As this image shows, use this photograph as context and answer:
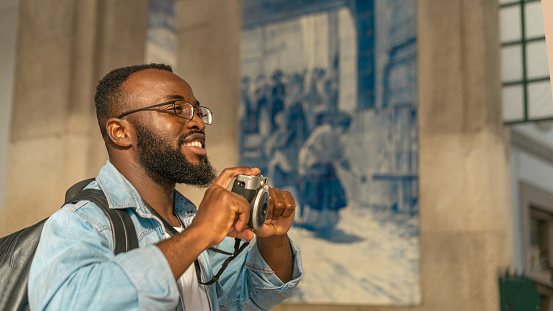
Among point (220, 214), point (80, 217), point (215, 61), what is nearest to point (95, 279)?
point (80, 217)

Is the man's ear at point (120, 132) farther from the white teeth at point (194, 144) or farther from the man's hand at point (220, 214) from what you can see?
the man's hand at point (220, 214)

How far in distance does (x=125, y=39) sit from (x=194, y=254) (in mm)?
5724

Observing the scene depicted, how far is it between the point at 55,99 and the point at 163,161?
4729 mm

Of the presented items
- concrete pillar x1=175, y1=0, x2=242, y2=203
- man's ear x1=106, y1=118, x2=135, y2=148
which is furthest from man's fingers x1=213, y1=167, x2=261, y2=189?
concrete pillar x1=175, y1=0, x2=242, y2=203

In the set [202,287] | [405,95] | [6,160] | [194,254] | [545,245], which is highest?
[405,95]

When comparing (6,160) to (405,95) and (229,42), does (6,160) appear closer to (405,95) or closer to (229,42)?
(229,42)

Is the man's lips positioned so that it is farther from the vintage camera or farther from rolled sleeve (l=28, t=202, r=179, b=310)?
rolled sleeve (l=28, t=202, r=179, b=310)

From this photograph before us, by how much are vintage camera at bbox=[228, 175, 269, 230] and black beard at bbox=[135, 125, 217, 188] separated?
387mm

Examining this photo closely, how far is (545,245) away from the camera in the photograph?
23.8 ft

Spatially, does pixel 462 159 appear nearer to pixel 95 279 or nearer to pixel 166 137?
pixel 166 137

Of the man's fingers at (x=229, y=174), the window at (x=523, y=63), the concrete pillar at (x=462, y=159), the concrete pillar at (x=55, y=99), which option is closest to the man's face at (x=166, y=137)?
the man's fingers at (x=229, y=174)

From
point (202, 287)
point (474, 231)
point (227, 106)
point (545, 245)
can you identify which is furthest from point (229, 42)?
point (202, 287)

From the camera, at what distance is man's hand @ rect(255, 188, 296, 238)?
2156mm

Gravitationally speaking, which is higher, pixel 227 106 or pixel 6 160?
pixel 227 106
